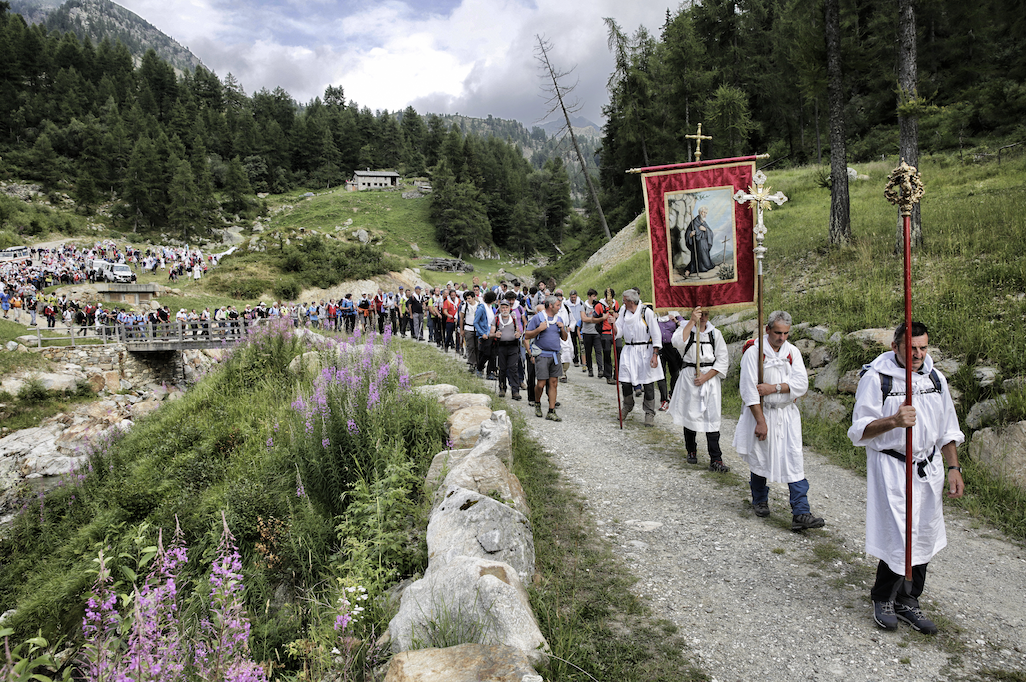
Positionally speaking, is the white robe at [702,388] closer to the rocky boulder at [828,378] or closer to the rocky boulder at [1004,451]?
the rocky boulder at [828,378]

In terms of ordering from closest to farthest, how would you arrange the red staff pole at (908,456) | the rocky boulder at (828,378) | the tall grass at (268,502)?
the red staff pole at (908,456) < the tall grass at (268,502) < the rocky boulder at (828,378)

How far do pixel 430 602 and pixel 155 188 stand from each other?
84513 mm

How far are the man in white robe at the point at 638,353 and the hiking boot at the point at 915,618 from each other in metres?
5.61

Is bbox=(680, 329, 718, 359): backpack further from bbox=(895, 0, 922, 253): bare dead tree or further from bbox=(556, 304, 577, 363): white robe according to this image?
bbox=(895, 0, 922, 253): bare dead tree

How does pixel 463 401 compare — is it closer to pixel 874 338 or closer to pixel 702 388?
pixel 702 388

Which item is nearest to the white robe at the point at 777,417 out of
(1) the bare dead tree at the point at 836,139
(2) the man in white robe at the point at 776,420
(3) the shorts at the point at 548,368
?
(2) the man in white robe at the point at 776,420

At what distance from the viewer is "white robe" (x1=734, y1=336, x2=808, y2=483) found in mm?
5441

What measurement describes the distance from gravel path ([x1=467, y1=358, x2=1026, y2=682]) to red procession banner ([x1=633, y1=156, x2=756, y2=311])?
7.70 feet

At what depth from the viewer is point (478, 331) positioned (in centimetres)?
1220

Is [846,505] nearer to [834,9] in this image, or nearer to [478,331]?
[478,331]

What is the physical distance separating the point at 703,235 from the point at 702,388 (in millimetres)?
2042

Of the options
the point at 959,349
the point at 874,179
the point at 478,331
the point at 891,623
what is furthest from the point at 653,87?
the point at 891,623

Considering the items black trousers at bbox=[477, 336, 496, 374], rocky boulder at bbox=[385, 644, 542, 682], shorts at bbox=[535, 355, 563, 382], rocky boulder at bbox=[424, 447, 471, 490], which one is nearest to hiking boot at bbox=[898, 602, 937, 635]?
rocky boulder at bbox=[385, 644, 542, 682]

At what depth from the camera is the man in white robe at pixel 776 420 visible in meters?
5.39
